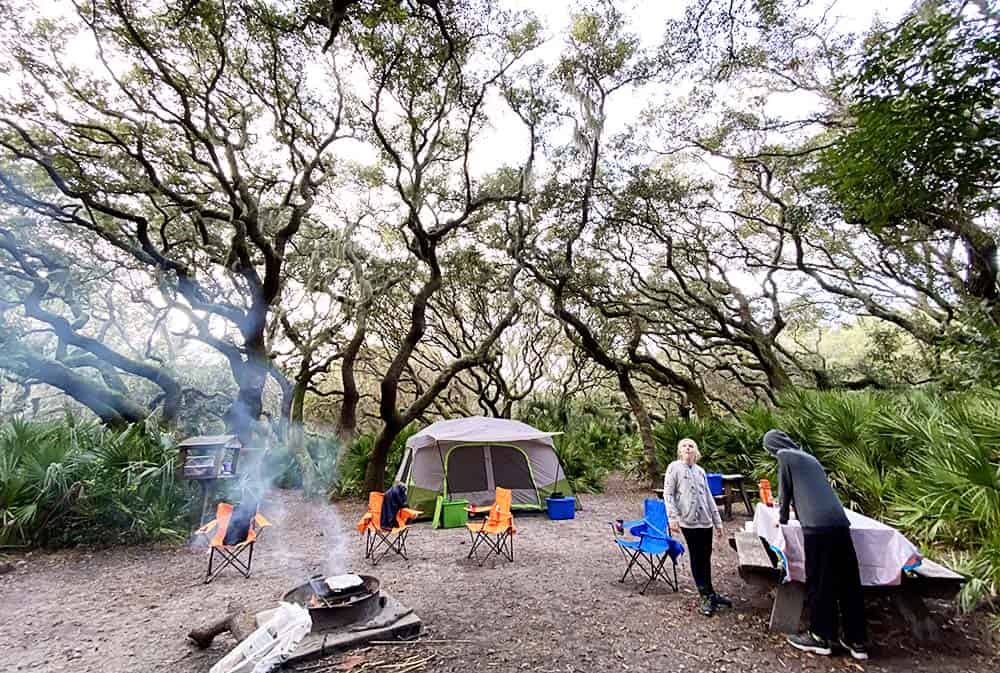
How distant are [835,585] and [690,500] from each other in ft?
3.67

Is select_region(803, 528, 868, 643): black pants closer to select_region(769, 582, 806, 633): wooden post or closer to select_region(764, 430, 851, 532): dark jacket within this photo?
select_region(764, 430, 851, 532): dark jacket

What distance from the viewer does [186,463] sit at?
6363 mm

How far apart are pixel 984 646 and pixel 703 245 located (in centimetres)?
942

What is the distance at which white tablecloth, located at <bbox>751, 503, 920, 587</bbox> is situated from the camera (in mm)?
3193

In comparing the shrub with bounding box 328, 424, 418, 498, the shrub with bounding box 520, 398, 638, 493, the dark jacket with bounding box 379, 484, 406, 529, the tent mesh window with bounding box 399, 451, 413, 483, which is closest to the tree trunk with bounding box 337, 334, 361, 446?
the shrub with bounding box 328, 424, 418, 498

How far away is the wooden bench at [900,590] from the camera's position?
3.18 metres

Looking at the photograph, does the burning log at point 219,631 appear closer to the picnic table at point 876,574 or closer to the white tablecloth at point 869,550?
the picnic table at point 876,574

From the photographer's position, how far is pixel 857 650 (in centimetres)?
316

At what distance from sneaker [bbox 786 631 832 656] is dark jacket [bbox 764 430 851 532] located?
714 mm

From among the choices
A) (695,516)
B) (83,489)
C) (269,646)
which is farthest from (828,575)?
(83,489)

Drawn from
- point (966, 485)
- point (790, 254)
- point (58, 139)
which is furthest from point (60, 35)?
point (790, 254)

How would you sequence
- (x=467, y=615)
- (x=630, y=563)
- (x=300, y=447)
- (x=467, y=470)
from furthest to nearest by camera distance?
(x=300, y=447)
(x=467, y=470)
(x=630, y=563)
(x=467, y=615)

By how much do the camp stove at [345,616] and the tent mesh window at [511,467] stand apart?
16.4 feet

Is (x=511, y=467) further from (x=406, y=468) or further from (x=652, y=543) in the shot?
(x=652, y=543)
